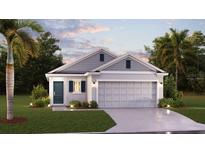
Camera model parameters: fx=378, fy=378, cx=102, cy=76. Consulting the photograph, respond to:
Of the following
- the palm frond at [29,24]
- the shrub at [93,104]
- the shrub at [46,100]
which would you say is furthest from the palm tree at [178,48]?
the shrub at [46,100]

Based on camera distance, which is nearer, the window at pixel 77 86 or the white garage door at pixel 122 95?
the white garage door at pixel 122 95

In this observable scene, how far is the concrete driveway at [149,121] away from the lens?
1262cm

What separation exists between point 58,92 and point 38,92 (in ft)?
6.77

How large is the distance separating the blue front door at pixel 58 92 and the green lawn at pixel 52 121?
2.23m

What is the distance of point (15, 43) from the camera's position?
1296 cm

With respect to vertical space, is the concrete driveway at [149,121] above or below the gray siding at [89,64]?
below

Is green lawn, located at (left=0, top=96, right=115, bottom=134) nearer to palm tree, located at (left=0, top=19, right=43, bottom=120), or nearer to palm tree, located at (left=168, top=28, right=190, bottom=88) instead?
palm tree, located at (left=0, top=19, right=43, bottom=120)

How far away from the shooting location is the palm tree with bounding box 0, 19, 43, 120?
12664 millimetres

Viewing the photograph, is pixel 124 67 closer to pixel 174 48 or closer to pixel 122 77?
pixel 122 77

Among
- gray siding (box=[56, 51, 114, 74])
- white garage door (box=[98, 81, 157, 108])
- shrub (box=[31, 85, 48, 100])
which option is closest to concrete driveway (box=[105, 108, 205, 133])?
white garage door (box=[98, 81, 157, 108])

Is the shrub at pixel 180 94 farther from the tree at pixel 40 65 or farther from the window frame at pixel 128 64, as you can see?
the tree at pixel 40 65

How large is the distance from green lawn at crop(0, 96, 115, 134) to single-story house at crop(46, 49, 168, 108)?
5.61ft
